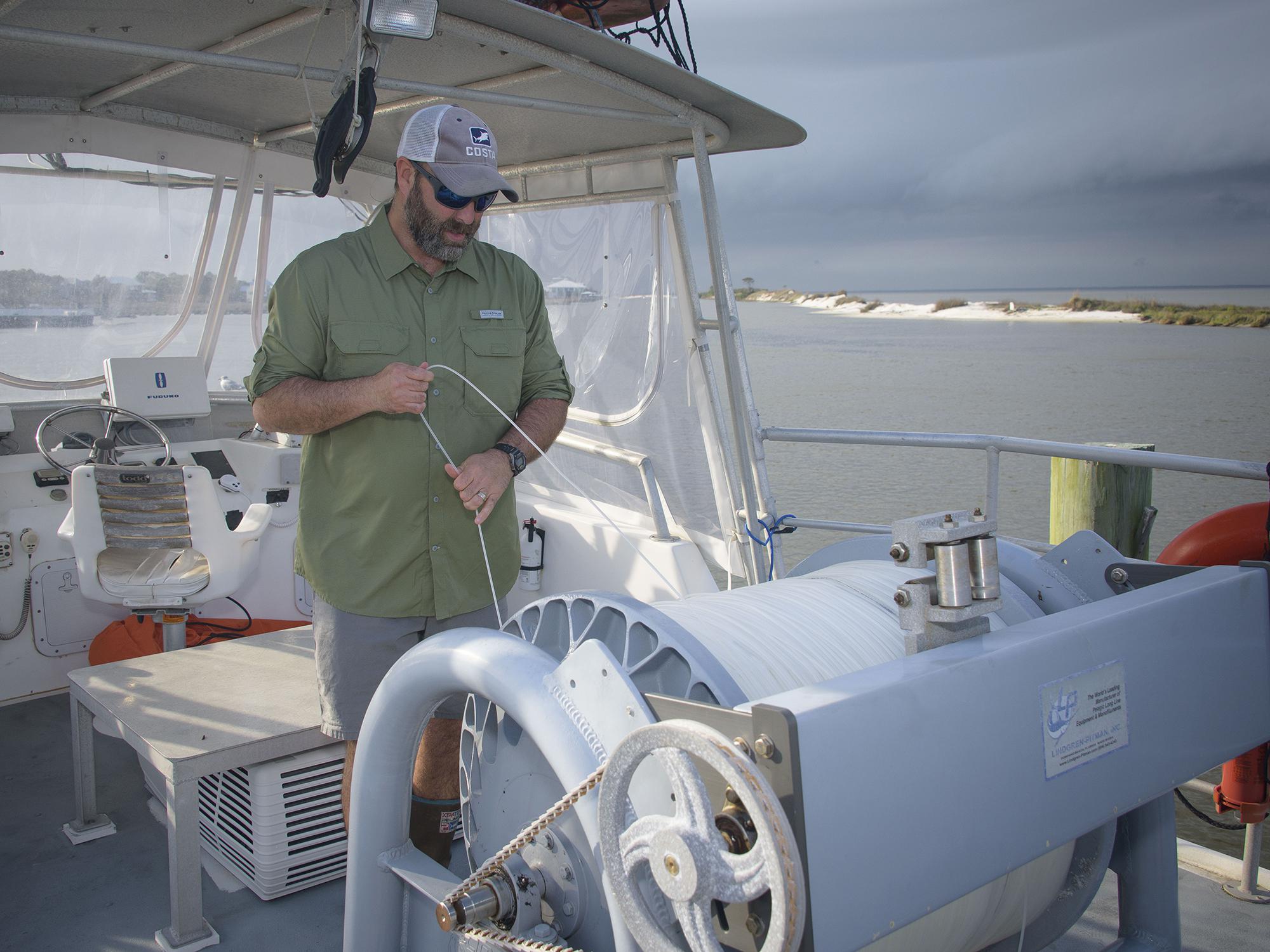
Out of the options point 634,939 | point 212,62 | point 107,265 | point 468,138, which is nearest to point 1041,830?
point 634,939

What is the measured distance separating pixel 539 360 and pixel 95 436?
3063 millimetres

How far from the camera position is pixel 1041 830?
1.37m

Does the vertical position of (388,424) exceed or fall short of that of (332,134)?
it falls short

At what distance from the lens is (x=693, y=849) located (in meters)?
1.11

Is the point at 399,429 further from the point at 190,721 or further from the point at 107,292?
the point at 107,292

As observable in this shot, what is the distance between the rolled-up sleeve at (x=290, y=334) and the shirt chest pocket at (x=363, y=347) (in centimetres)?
4

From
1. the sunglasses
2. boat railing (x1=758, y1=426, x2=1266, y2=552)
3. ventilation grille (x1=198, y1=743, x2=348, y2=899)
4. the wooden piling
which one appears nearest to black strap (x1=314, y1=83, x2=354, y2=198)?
the sunglasses

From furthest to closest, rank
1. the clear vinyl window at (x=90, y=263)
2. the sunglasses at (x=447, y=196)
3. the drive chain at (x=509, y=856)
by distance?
the clear vinyl window at (x=90, y=263) → the sunglasses at (x=447, y=196) → the drive chain at (x=509, y=856)

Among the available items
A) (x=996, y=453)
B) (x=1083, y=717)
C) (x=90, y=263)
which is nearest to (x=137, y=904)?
(x=1083, y=717)

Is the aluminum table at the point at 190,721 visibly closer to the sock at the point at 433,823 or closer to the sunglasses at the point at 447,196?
the sock at the point at 433,823

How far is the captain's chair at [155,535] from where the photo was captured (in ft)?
12.1

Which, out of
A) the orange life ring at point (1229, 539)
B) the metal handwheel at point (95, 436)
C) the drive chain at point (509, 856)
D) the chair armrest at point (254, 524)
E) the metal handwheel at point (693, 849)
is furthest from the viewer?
the metal handwheel at point (95, 436)

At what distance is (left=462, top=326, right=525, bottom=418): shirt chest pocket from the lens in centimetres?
242

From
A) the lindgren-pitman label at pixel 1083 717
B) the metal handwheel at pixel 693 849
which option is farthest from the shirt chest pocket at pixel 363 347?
the lindgren-pitman label at pixel 1083 717
